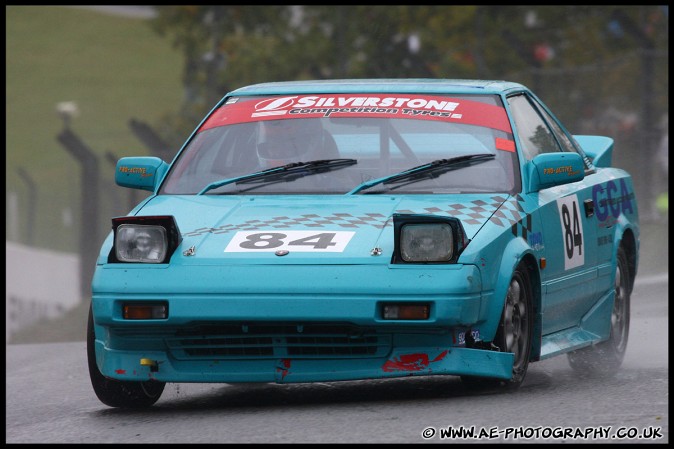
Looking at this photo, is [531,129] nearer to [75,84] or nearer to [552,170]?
[552,170]

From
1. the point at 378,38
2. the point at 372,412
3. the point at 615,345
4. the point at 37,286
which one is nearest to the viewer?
the point at 372,412

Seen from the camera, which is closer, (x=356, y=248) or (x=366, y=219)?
(x=356, y=248)

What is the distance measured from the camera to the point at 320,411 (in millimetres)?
6270

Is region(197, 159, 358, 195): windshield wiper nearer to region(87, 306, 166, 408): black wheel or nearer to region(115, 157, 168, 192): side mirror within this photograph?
region(115, 157, 168, 192): side mirror

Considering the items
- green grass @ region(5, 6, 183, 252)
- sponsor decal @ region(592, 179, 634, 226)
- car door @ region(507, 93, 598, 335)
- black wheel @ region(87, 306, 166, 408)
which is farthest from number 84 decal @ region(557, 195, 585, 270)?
green grass @ region(5, 6, 183, 252)

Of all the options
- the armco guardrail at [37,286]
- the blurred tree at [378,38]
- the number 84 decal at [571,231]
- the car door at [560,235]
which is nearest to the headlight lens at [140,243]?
the car door at [560,235]

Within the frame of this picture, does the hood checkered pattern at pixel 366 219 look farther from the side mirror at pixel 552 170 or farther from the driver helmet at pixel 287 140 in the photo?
the driver helmet at pixel 287 140

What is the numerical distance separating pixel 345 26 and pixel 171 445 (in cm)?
2393

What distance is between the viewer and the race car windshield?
720 cm

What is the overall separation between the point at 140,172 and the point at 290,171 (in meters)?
0.87

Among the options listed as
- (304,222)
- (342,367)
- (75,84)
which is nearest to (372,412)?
(342,367)

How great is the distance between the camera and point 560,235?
292 inches

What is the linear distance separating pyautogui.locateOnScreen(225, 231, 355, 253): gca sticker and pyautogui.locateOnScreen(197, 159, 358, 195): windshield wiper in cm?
75

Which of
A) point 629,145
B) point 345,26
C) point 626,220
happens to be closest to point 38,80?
point 345,26
